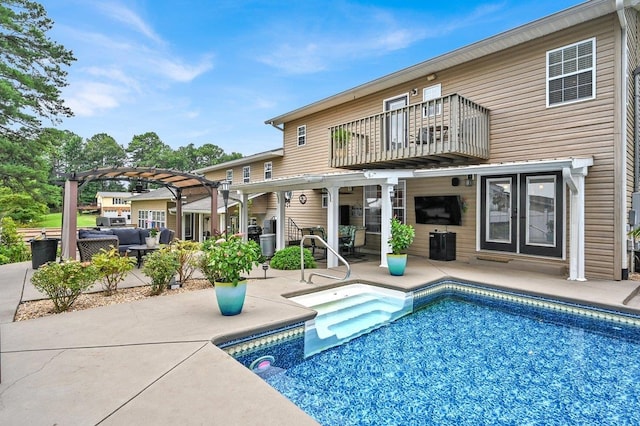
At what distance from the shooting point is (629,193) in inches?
281

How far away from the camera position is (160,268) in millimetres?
5863

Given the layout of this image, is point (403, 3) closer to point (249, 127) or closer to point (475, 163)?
point (475, 163)

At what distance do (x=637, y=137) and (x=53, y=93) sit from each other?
1904 centimetres

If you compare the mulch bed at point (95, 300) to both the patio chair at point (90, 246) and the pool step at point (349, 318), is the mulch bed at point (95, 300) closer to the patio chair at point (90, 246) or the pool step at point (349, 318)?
the patio chair at point (90, 246)

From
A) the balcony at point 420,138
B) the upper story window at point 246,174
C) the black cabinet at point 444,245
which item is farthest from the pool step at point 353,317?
the upper story window at point 246,174

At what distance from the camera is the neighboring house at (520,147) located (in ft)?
22.4

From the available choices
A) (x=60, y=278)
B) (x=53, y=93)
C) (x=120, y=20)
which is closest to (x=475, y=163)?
(x=60, y=278)

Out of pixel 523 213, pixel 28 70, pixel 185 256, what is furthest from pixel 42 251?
pixel 523 213

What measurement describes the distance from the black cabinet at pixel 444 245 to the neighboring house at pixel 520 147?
20 centimetres

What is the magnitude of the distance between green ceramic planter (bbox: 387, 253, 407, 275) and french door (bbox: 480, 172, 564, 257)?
9.78 feet

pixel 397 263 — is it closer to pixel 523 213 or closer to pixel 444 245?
pixel 444 245

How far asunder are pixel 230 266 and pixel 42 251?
6454 mm

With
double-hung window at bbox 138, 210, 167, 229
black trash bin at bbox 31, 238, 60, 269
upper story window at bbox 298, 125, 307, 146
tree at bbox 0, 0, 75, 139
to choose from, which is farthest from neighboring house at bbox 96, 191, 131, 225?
black trash bin at bbox 31, 238, 60, 269

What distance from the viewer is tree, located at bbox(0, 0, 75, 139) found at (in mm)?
12297
